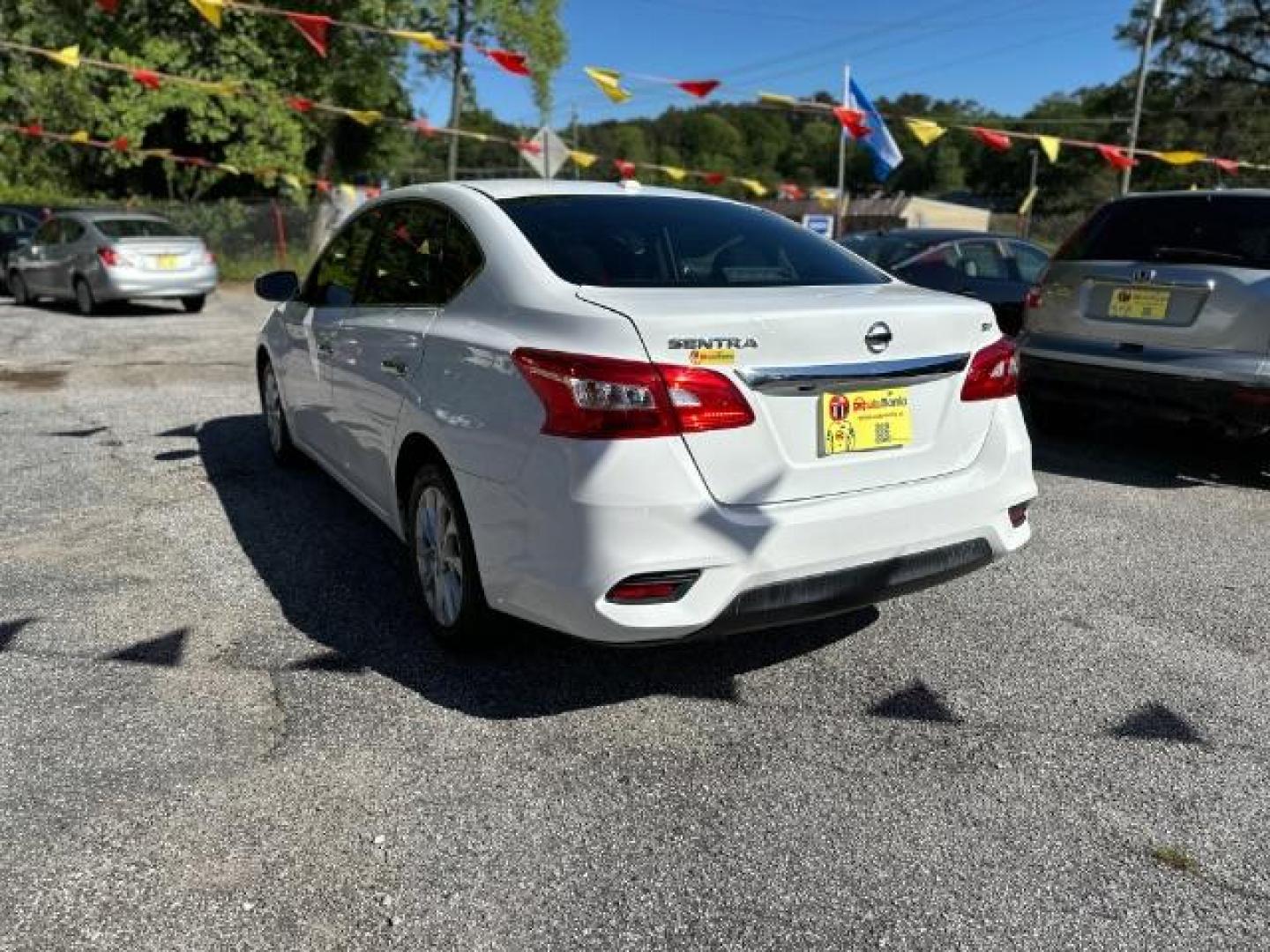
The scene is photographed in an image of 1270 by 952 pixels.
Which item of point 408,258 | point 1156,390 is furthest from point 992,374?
point 1156,390

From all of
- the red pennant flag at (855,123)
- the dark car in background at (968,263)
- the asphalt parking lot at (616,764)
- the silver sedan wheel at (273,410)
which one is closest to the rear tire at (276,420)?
the silver sedan wheel at (273,410)

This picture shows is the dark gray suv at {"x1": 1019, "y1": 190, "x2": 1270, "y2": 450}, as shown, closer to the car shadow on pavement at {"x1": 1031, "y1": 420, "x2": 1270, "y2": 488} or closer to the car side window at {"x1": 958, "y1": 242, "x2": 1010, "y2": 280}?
the car shadow on pavement at {"x1": 1031, "y1": 420, "x2": 1270, "y2": 488}

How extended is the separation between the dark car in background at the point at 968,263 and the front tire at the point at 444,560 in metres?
6.20

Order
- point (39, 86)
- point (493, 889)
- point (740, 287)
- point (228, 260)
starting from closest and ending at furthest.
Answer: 1. point (493, 889)
2. point (740, 287)
3. point (228, 260)
4. point (39, 86)

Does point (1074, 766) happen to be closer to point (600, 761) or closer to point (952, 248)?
point (600, 761)

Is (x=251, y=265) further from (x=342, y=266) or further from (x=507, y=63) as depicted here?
(x=342, y=266)

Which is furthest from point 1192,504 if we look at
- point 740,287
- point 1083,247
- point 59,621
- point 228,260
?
point 228,260

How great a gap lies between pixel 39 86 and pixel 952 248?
25.2 metres

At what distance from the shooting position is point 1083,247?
621cm

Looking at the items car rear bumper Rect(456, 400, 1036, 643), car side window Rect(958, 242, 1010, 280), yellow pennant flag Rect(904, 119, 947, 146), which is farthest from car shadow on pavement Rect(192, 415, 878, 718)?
yellow pennant flag Rect(904, 119, 947, 146)

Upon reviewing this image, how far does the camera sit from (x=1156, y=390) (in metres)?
5.65

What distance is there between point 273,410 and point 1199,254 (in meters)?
5.21

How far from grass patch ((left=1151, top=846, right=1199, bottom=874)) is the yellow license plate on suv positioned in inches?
48.1

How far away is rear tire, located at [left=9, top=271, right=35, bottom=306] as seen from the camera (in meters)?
15.8
